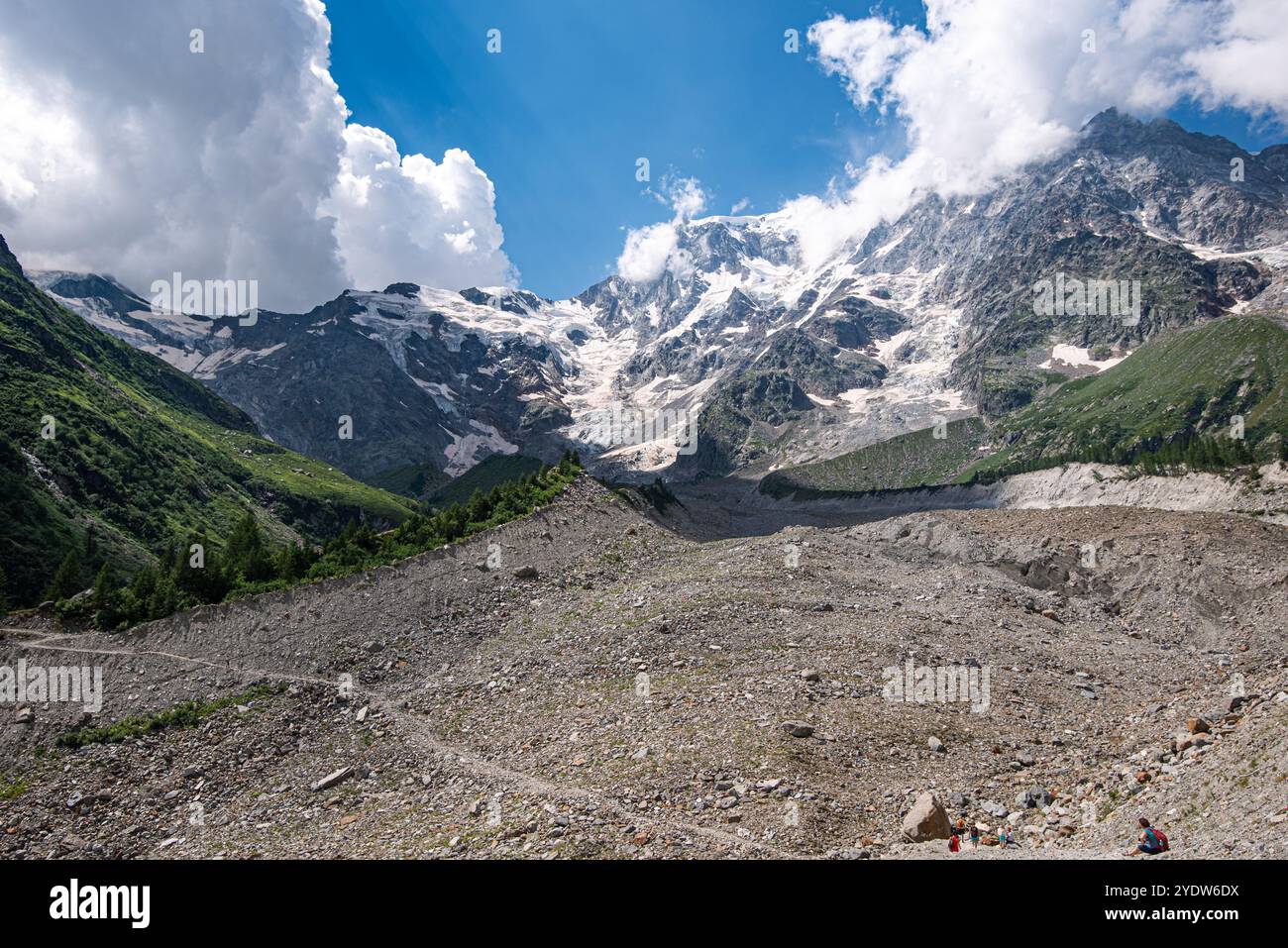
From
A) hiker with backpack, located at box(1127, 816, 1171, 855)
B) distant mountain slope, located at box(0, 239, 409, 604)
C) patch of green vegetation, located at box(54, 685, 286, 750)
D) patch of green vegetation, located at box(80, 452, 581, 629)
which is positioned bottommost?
patch of green vegetation, located at box(54, 685, 286, 750)

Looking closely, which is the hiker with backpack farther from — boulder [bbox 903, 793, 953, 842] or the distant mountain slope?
the distant mountain slope

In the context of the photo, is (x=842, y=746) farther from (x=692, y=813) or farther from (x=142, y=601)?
(x=142, y=601)

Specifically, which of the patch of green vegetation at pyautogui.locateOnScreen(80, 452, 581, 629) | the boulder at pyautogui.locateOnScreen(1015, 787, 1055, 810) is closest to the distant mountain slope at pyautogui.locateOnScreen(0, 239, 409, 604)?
the patch of green vegetation at pyautogui.locateOnScreen(80, 452, 581, 629)

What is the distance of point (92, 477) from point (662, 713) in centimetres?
14091

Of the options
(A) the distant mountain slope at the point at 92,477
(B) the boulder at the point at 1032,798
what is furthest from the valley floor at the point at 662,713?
(A) the distant mountain slope at the point at 92,477

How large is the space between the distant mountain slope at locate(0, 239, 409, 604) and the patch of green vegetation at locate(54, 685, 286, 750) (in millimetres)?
69285

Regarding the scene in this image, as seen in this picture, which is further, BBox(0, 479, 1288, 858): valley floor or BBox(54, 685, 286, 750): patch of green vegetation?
→ BBox(54, 685, 286, 750): patch of green vegetation

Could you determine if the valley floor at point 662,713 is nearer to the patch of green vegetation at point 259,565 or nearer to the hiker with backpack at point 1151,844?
the hiker with backpack at point 1151,844

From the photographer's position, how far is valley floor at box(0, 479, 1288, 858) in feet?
65.4

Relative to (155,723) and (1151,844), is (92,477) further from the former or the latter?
(1151,844)

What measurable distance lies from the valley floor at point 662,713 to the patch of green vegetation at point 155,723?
317 mm

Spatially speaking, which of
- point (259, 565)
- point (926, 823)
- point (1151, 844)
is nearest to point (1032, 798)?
point (926, 823)

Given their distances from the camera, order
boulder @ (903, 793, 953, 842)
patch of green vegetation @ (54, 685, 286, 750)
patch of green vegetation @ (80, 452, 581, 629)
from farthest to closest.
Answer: patch of green vegetation @ (80, 452, 581, 629)
patch of green vegetation @ (54, 685, 286, 750)
boulder @ (903, 793, 953, 842)
